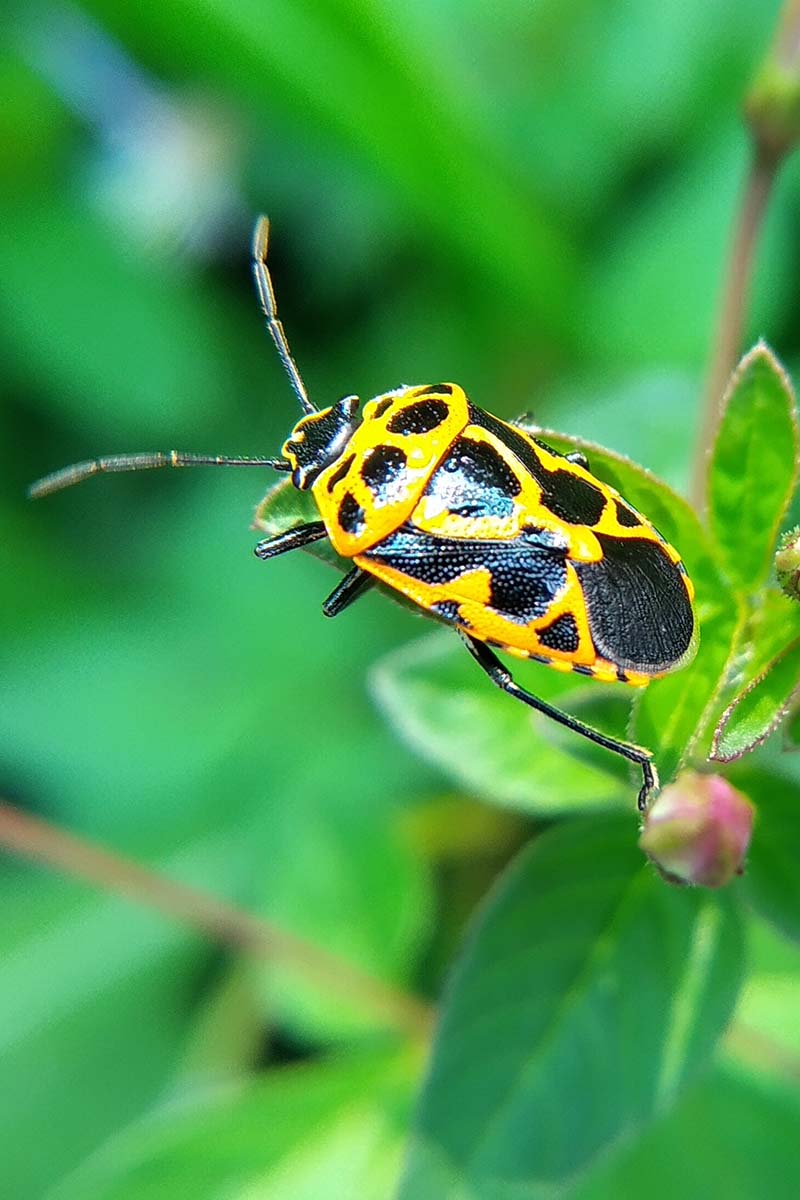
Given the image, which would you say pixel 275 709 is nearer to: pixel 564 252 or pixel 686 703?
pixel 564 252

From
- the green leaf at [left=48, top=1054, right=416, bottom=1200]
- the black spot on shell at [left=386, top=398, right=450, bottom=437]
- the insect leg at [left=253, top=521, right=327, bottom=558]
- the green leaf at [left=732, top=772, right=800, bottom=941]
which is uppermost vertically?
the black spot on shell at [left=386, top=398, right=450, bottom=437]

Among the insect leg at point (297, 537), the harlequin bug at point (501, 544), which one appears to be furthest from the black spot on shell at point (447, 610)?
the insect leg at point (297, 537)

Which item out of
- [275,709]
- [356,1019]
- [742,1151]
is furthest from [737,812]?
[275,709]

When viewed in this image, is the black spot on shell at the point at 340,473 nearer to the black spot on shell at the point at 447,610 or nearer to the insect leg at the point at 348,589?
the insect leg at the point at 348,589

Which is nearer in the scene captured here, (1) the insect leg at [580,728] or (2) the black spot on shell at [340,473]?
(1) the insect leg at [580,728]

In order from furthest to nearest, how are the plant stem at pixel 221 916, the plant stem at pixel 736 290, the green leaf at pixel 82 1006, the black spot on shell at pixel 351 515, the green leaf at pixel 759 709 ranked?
the green leaf at pixel 82 1006
the plant stem at pixel 221 916
the plant stem at pixel 736 290
the black spot on shell at pixel 351 515
the green leaf at pixel 759 709

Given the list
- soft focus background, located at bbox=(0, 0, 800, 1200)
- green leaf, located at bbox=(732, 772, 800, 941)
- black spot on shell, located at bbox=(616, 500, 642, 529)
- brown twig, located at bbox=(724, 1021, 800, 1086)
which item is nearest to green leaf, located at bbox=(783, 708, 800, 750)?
green leaf, located at bbox=(732, 772, 800, 941)

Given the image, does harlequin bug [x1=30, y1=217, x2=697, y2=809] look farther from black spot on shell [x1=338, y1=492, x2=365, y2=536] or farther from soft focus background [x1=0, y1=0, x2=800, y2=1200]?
soft focus background [x1=0, y1=0, x2=800, y2=1200]

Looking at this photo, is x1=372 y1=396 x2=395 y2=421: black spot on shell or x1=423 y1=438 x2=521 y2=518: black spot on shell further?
x1=372 y1=396 x2=395 y2=421: black spot on shell
